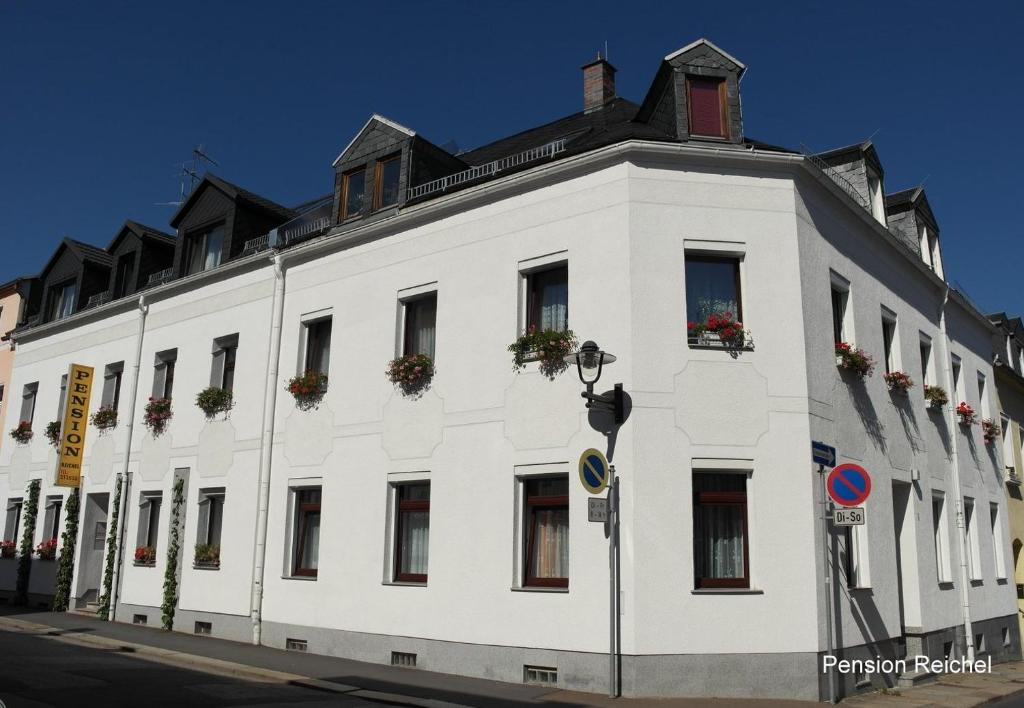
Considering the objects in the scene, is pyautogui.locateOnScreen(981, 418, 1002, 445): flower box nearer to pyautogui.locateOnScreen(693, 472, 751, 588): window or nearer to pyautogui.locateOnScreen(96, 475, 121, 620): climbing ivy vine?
pyautogui.locateOnScreen(693, 472, 751, 588): window

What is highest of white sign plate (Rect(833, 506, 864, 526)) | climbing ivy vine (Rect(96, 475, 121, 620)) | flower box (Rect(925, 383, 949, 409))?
flower box (Rect(925, 383, 949, 409))

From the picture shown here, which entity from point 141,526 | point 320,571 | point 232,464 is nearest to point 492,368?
point 320,571

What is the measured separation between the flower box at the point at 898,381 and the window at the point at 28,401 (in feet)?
73.7

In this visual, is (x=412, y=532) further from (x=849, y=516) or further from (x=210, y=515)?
(x=849, y=516)

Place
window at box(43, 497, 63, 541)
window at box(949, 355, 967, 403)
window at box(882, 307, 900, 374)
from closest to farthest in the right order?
window at box(882, 307, 900, 374) → window at box(949, 355, 967, 403) → window at box(43, 497, 63, 541)

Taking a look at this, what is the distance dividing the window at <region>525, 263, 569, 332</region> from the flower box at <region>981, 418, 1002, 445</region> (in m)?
12.8

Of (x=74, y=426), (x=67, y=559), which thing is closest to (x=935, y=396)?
(x=74, y=426)

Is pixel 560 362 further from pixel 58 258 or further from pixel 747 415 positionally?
pixel 58 258

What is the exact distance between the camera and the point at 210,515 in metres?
18.4

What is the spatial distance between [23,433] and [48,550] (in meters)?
4.03

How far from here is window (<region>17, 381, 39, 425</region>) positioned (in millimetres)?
25237

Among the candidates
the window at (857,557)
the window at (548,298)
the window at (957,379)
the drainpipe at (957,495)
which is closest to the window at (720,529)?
the window at (857,557)

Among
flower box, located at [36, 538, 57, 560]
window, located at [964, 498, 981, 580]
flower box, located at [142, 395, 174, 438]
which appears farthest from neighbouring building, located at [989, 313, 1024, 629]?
flower box, located at [36, 538, 57, 560]

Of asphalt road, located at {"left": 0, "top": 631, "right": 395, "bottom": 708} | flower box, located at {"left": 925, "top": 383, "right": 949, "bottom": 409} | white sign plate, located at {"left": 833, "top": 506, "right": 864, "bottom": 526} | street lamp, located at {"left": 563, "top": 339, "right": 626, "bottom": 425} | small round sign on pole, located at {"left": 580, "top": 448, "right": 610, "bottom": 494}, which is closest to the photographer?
asphalt road, located at {"left": 0, "top": 631, "right": 395, "bottom": 708}
